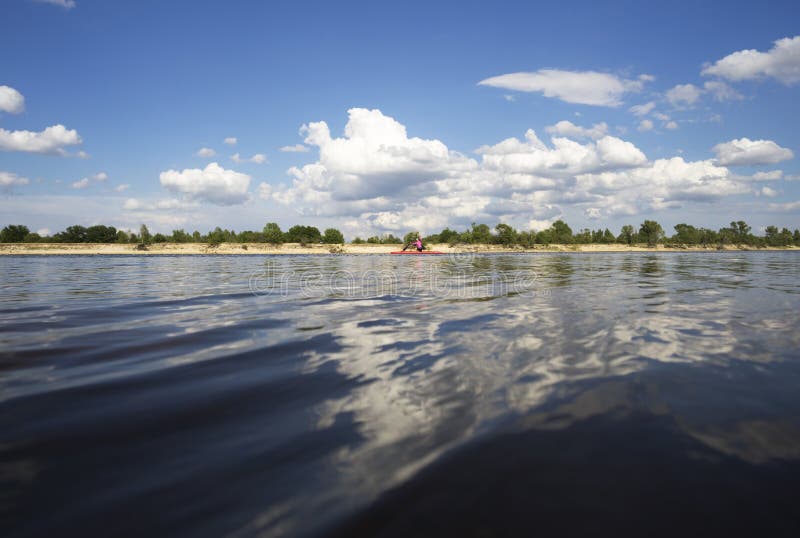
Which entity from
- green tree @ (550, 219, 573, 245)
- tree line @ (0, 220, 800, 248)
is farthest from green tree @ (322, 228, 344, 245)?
green tree @ (550, 219, 573, 245)

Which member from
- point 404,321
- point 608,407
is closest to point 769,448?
point 608,407

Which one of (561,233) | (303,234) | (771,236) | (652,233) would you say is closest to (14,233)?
(303,234)

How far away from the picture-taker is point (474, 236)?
112 m

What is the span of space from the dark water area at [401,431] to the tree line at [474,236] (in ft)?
308

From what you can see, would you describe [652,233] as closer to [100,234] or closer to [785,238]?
[785,238]

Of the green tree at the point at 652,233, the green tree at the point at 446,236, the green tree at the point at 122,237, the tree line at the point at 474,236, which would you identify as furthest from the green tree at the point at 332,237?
the green tree at the point at 652,233

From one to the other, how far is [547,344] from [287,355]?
404 cm

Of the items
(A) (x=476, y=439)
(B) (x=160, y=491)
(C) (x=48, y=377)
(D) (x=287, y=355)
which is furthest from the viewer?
(D) (x=287, y=355)

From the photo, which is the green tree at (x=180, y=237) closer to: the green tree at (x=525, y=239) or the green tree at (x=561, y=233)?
the green tree at (x=525, y=239)

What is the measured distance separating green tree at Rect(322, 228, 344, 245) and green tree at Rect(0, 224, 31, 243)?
81041mm

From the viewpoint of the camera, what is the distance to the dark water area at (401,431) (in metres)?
2.16

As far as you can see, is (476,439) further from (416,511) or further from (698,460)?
(698,460)

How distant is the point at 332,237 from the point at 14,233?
282 ft

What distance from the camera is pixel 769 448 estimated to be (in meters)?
2.89
